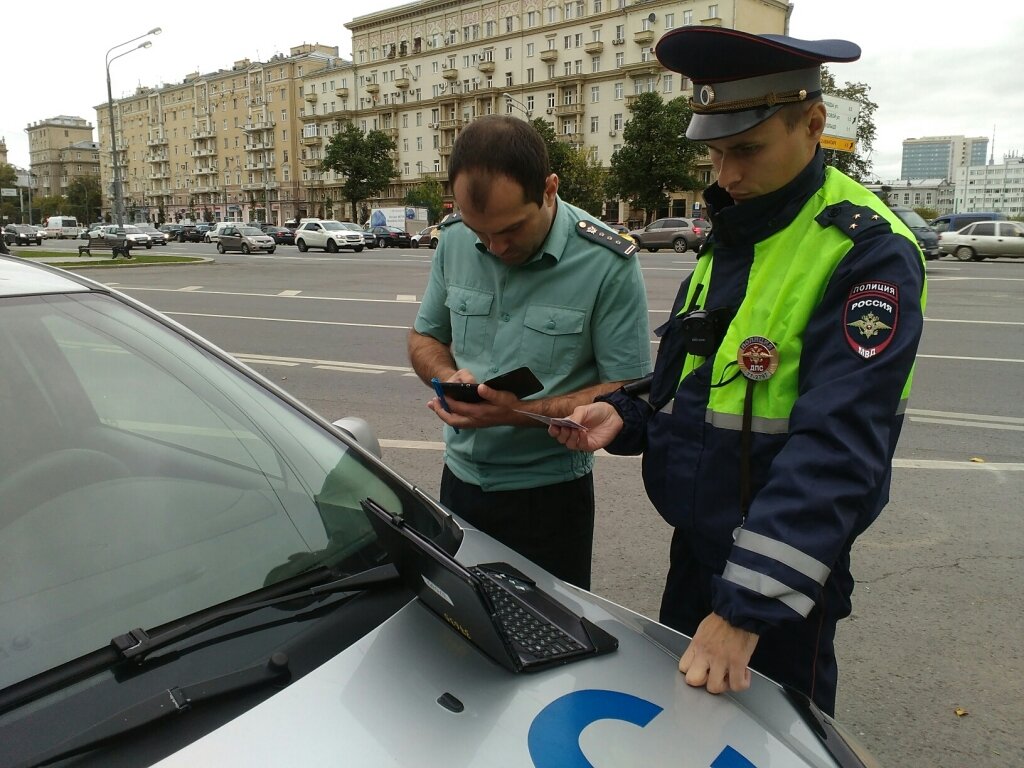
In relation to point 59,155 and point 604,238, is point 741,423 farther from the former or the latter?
point 59,155

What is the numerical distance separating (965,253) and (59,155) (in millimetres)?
140702

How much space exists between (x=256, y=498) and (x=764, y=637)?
1.12 meters

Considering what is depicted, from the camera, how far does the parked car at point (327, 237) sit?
121 ft

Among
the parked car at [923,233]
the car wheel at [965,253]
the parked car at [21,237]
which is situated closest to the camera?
the parked car at [923,233]

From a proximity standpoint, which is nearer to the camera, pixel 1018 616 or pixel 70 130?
pixel 1018 616

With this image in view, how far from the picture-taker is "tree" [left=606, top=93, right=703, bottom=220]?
51.1 m

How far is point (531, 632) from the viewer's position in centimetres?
148

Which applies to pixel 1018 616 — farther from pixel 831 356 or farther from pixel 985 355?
pixel 985 355

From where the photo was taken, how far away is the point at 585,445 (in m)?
1.92

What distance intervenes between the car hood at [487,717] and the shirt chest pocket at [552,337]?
36.1 inches

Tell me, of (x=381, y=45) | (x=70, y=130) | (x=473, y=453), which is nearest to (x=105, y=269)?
(x=473, y=453)

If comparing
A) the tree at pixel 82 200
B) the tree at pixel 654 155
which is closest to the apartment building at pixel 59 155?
the tree at pixel 82 200

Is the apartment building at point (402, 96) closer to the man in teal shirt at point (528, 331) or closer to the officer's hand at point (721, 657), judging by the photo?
the man in teal shirt at point (528, 331)

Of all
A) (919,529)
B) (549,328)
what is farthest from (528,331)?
(919,529)
